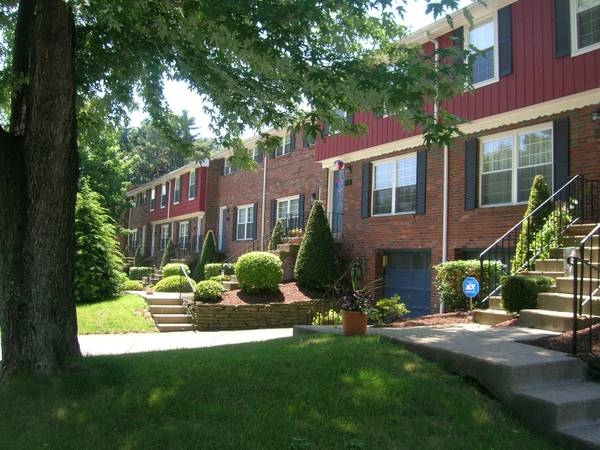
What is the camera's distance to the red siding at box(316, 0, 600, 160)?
35.0 feet

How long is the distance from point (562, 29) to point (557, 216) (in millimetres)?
3897

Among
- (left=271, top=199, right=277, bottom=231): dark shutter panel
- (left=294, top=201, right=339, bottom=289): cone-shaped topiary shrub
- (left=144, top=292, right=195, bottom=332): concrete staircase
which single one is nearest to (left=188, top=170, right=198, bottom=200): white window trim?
(left=271, top=199, right=277, bottom=231): dark shutter panel

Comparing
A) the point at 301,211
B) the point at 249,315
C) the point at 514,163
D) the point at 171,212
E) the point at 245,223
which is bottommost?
the point at 249,315

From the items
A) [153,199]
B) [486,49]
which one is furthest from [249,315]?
[153,199]

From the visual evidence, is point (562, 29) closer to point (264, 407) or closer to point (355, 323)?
point (355, 323)

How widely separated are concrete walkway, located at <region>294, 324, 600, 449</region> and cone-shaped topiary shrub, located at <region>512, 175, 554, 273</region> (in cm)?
349

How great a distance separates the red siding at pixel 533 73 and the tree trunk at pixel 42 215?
6.17 metres

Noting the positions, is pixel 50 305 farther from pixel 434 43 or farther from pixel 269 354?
pixel 434 43

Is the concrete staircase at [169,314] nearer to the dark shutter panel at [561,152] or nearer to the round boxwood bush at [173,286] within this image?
the round boxwood bush at [173,286]

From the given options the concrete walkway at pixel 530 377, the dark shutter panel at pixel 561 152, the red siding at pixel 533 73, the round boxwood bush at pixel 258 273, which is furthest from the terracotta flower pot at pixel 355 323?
the round boxwood bush at pixel 258 273

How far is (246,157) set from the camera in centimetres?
941

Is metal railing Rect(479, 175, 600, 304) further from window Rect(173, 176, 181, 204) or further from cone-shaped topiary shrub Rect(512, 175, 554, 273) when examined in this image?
window Rect(173, 176, 181, 204)

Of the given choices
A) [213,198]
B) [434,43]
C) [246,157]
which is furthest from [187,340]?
[213,198]

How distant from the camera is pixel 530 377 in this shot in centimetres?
523
